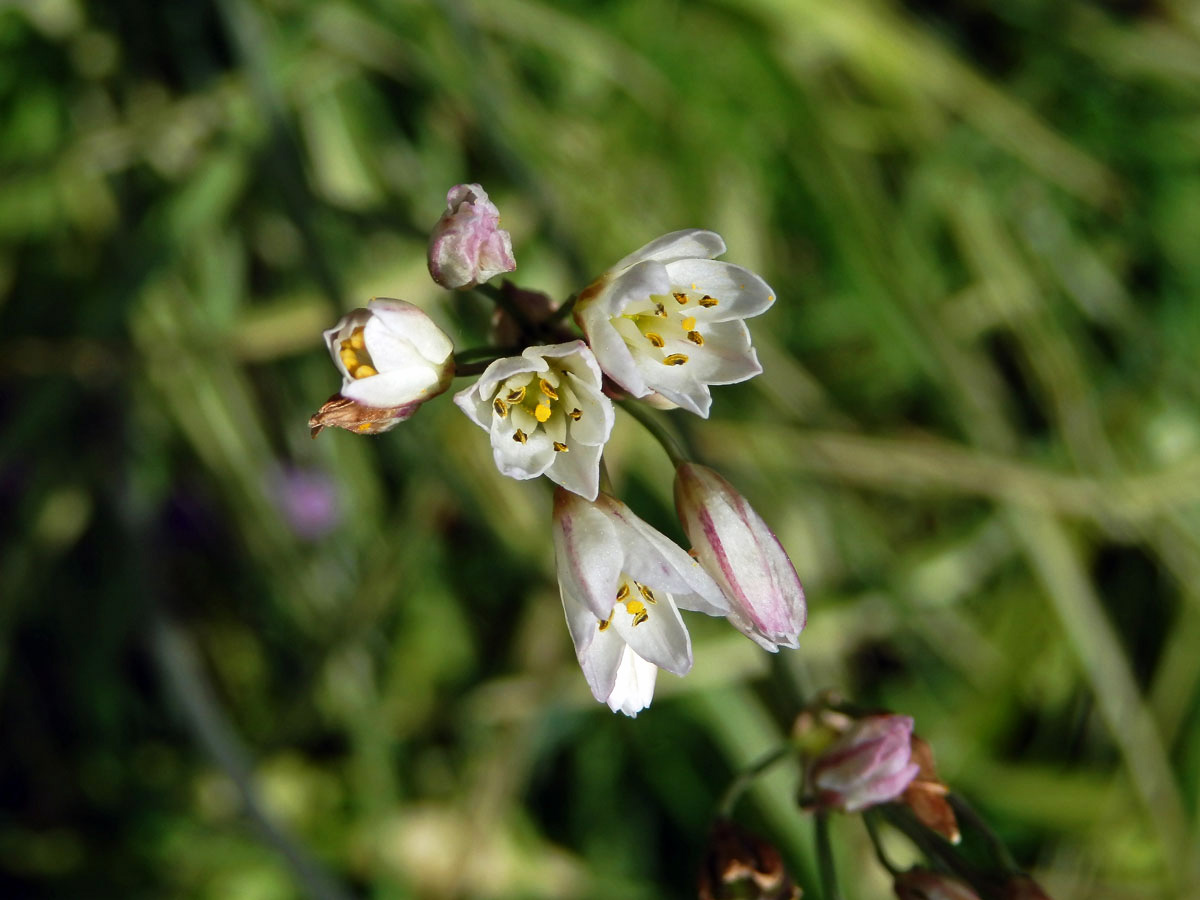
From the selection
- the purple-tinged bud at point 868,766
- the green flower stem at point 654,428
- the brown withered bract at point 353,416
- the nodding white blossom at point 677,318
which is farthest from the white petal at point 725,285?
the purple-tinged bud at point 868,766

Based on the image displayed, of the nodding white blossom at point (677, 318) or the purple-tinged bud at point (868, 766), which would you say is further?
the purple-tinged bud at point (868, 766)

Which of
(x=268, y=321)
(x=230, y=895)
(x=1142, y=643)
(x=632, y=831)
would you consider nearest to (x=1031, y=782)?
(x=1142, y=643)

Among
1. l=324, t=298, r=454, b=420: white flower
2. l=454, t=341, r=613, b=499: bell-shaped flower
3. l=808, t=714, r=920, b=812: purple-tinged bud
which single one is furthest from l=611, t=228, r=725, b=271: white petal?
l=808, t=714, r=920, b=812: purple-tinged bud

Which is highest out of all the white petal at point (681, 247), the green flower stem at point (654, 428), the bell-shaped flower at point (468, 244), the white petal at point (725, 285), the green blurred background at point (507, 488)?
the bell-shaped flower at point (468, 244)

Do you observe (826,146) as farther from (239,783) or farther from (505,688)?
(239,783)

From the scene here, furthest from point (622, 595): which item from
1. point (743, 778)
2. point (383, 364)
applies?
point (383, 364)

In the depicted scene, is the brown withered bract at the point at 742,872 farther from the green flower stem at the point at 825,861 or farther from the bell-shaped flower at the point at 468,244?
the bell-shaped flower at the point at 468,244

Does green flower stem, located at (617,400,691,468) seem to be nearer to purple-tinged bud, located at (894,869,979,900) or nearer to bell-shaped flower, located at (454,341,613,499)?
bell-shaped flower, located at (454,341,613,499)

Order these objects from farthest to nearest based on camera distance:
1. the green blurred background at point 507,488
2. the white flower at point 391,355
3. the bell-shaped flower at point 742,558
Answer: the green blurred background at point 507,488 → the bell-shaped flower at point 742,558 → the white flower at point 391,355
